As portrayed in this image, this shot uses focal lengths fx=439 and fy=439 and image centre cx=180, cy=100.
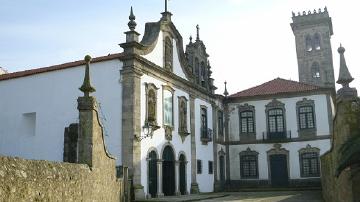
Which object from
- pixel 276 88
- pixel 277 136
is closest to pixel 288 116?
pixel 277 136

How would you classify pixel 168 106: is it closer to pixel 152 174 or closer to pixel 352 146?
pixel 152 174

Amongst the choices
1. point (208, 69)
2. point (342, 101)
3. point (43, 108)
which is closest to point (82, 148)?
point (342, 101)

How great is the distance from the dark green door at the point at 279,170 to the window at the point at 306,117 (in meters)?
2.51

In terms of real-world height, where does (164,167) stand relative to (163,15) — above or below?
below

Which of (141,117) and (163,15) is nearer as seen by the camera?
(141,117)

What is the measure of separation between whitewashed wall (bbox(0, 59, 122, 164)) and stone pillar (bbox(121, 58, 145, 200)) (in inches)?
12.5

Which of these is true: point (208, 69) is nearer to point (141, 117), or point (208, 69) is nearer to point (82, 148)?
point (141, 117)

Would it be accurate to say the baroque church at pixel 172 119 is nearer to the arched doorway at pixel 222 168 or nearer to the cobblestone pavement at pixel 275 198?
the arched doorway at pixel 222 168

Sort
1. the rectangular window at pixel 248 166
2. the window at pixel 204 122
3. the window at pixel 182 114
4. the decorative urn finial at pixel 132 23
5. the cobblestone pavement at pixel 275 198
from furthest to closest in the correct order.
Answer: the rectangular window at pixel 248 166 → the window at pixel 204 122 → the window at pixel 182 114 → the decorative urn finial at pixel 132 23 → the cobblestone pavement at pixel 275 198

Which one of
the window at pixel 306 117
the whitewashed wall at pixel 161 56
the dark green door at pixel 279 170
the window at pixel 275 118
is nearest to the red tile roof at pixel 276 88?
the window at pixel 275 118

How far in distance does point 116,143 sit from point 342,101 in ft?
36.5

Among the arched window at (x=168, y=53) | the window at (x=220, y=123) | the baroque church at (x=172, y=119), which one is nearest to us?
the baroque church at (x=172, y=119)

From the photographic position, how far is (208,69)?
29.4 metres

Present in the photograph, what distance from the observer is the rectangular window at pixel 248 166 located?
30328 millimetres
